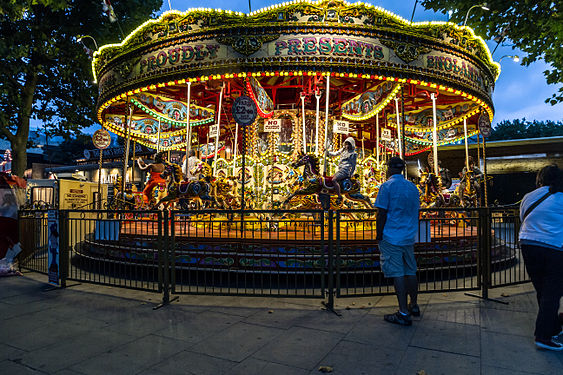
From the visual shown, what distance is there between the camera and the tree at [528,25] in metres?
10.6

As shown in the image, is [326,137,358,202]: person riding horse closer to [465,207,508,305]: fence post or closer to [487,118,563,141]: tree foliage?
[465,207,508,305]: fence post

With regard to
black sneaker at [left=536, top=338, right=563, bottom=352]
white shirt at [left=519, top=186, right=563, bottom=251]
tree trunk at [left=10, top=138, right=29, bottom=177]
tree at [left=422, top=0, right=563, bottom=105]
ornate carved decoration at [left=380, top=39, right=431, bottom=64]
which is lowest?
black sneaker at [left=536, top=338, right=563, bottom=352]

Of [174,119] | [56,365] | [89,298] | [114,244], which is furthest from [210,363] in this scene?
[174,119]

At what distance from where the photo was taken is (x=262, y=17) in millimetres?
8203

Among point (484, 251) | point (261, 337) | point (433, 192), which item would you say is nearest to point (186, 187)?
point (261, 337)

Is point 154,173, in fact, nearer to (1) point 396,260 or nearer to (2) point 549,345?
(1) point 396,260

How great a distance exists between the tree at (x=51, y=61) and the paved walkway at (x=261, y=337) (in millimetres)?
12854

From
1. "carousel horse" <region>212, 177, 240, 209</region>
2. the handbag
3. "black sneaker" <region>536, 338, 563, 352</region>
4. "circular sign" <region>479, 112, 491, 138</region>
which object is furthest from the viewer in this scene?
"circular sign" <region>479, 112, 491, 138</region>

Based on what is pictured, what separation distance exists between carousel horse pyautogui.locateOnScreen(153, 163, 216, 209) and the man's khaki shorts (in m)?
6.60

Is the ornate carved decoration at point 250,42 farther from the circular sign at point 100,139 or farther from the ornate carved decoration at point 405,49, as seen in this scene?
the circular sign at point 100,139

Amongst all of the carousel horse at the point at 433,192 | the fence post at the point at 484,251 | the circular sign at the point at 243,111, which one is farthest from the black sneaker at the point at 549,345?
the carousel horse at the point at 433,192

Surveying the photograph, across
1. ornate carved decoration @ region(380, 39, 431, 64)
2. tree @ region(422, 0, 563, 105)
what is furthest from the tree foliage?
ornate carved decoration @ region(380, 39, 431, 64)

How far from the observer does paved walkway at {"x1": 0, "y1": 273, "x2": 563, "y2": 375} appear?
3.13 metres

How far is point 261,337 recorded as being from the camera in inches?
151
